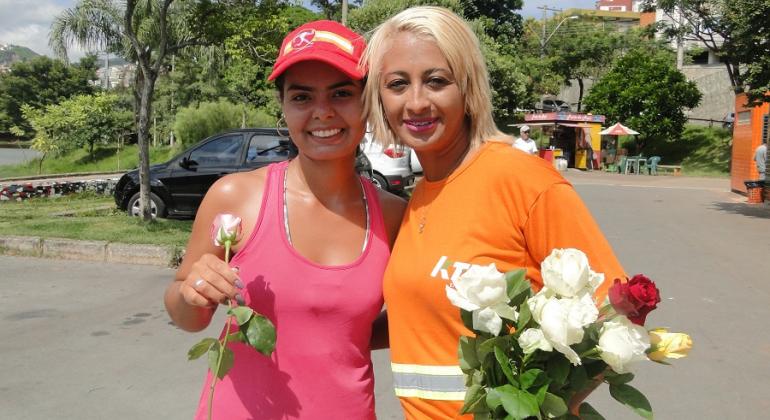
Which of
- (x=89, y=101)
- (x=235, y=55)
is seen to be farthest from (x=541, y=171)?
(x=89, y=101)

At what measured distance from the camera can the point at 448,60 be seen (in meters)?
1.80

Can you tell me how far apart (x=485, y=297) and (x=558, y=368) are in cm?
20

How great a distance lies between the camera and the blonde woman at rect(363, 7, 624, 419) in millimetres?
1684

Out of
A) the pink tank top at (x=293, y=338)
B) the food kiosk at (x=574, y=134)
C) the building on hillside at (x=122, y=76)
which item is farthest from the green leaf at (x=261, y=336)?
the food kiosk at (x=574, y=134)

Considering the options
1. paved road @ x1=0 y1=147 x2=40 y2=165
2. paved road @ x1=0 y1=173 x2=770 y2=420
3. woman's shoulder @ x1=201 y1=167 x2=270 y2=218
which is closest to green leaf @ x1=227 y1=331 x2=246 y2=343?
woman's shoulder @ x1=201 y1=167 x2=270 y2=218

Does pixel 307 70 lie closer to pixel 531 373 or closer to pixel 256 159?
pixel 531 373

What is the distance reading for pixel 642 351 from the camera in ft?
3.96

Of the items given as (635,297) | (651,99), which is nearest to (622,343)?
(635,297)

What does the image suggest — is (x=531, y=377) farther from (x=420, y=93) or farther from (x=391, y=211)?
(x=391, y=211)

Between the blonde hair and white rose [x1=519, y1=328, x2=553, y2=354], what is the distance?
775 mm

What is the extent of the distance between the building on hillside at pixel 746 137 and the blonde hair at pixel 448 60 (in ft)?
58.2

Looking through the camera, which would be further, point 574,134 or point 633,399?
point 574,134

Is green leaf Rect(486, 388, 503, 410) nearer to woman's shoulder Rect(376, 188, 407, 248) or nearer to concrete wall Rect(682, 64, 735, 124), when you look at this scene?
woman's shoulder Rect(376, 188, 407, 248)

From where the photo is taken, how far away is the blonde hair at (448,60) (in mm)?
1799
